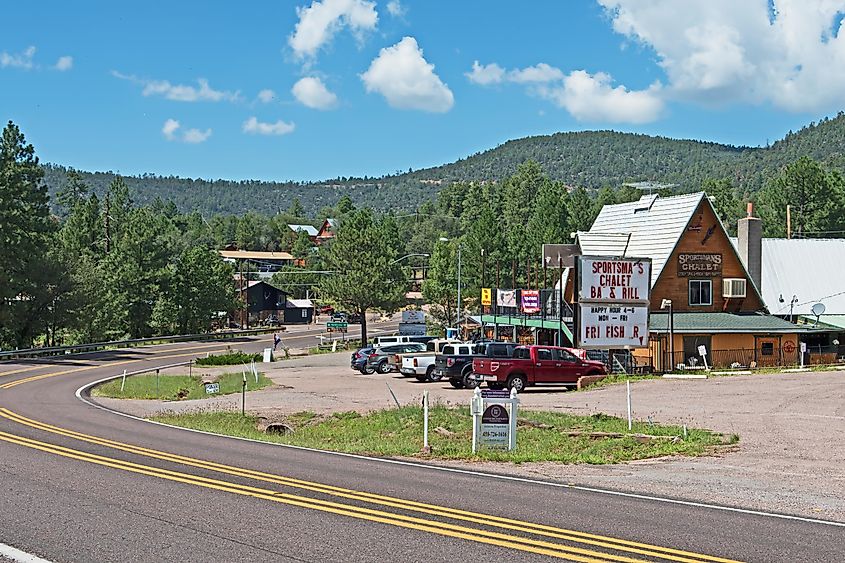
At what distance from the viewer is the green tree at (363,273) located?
81875mm

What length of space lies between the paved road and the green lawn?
74.4ft

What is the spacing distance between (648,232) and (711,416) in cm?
2969

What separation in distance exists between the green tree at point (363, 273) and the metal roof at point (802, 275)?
109 feet

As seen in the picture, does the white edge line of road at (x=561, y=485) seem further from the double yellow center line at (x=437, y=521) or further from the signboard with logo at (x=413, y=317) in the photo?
the signboard with logo at (x=413, y=317)

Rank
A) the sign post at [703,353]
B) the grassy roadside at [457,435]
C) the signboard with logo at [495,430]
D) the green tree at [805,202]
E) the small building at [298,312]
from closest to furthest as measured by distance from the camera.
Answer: the grassy roadside at [457,435], the signboard with logo at [495,430], the sign post at [703,353], the green tree at [805,202], the small building at [298,312]

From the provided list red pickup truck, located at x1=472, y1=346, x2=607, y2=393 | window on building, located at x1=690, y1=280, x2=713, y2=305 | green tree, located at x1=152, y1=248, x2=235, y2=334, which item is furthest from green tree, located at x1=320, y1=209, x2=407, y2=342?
red pickup truck, located at x1=472, y1=346, x2=607, y2=393

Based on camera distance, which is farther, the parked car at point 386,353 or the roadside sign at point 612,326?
the parked car at point 386,353

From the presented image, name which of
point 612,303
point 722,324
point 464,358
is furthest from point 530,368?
point 722,324

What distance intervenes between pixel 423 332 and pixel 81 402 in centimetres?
→ 4573

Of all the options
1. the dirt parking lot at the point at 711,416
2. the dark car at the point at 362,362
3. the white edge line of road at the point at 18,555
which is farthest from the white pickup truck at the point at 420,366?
the white edge line of road at the point at 18,555

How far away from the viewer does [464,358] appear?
128 feet

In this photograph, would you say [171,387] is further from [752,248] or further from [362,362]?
[752,248]

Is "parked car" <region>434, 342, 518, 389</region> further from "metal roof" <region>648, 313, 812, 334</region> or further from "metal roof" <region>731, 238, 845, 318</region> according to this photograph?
"metal roof" <region>731, 238, 845, 318</region>

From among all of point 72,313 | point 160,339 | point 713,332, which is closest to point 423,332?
point 160,339
